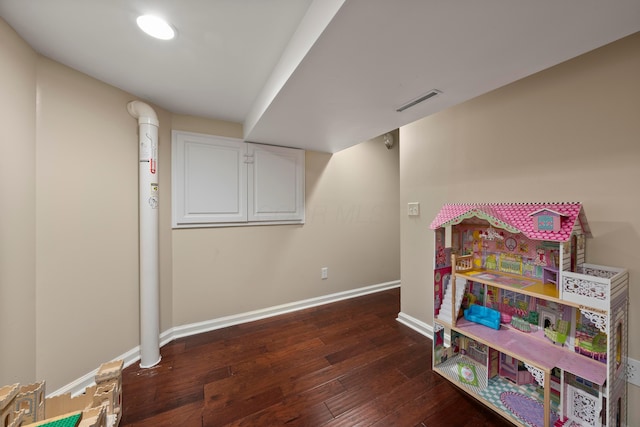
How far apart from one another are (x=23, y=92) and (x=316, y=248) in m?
2.45

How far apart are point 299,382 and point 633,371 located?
1.75 metres

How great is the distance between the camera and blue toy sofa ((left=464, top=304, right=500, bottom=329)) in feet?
4.80

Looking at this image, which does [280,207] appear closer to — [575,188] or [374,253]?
[374,253]

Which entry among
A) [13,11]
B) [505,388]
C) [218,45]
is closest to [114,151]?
[13,11]

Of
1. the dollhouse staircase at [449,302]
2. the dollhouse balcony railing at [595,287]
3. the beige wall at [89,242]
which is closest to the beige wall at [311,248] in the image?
the beige wall at [89,242]

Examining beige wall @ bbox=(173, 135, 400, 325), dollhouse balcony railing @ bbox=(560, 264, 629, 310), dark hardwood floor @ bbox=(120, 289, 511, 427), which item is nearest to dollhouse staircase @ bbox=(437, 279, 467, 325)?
dark hardwood floor @ bbox=(120, 289, 511, 427)

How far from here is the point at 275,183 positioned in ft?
8.18

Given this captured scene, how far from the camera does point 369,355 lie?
5.88 ft

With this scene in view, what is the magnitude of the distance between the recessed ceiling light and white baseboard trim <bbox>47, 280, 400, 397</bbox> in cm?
211

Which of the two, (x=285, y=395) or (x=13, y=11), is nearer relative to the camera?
(x=13, y=11)

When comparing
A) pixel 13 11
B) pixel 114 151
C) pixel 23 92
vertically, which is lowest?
pixel 114 151

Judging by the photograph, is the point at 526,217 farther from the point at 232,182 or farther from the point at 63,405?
the point at 63,405

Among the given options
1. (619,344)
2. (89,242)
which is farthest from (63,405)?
(619,344)

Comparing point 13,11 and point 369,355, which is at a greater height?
point 13,11
